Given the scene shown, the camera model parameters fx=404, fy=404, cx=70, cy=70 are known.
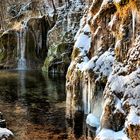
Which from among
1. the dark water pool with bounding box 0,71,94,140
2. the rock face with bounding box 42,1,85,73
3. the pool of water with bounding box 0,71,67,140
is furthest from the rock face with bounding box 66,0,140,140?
the rock face with bounding box 42,1,85,73

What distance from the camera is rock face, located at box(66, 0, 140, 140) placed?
18.7 m

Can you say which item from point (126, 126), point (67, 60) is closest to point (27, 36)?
point (67, 60)

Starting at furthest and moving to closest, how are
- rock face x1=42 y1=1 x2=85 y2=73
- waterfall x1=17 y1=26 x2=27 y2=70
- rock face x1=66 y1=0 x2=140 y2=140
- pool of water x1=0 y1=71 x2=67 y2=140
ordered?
waterfall x1=17 y1=26 x2=27 y2=70
rock face x1=42 y1=1 x2=85 y2=73
pool of water x1=0 y1=71 x2=67 y2=140
rock face x1=66 y1=0 x2=140 y2=140

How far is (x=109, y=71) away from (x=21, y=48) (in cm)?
4815

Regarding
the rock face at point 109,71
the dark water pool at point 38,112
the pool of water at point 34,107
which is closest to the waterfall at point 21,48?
the pool of water at point 34,107

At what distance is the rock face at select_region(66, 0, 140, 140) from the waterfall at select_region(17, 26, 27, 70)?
40175 mm

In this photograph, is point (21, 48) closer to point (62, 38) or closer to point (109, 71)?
point (62, 38)

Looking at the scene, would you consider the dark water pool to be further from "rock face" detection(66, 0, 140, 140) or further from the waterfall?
the waterfall

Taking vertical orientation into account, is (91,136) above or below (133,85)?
below

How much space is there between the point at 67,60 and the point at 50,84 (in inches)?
464

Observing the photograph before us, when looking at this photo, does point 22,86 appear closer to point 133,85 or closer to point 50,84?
point 50,84

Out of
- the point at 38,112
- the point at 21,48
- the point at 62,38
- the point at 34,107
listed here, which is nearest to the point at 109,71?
the point at 38,112

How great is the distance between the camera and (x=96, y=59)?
2720 cm

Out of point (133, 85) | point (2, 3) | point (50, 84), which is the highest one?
point (2, 3)
